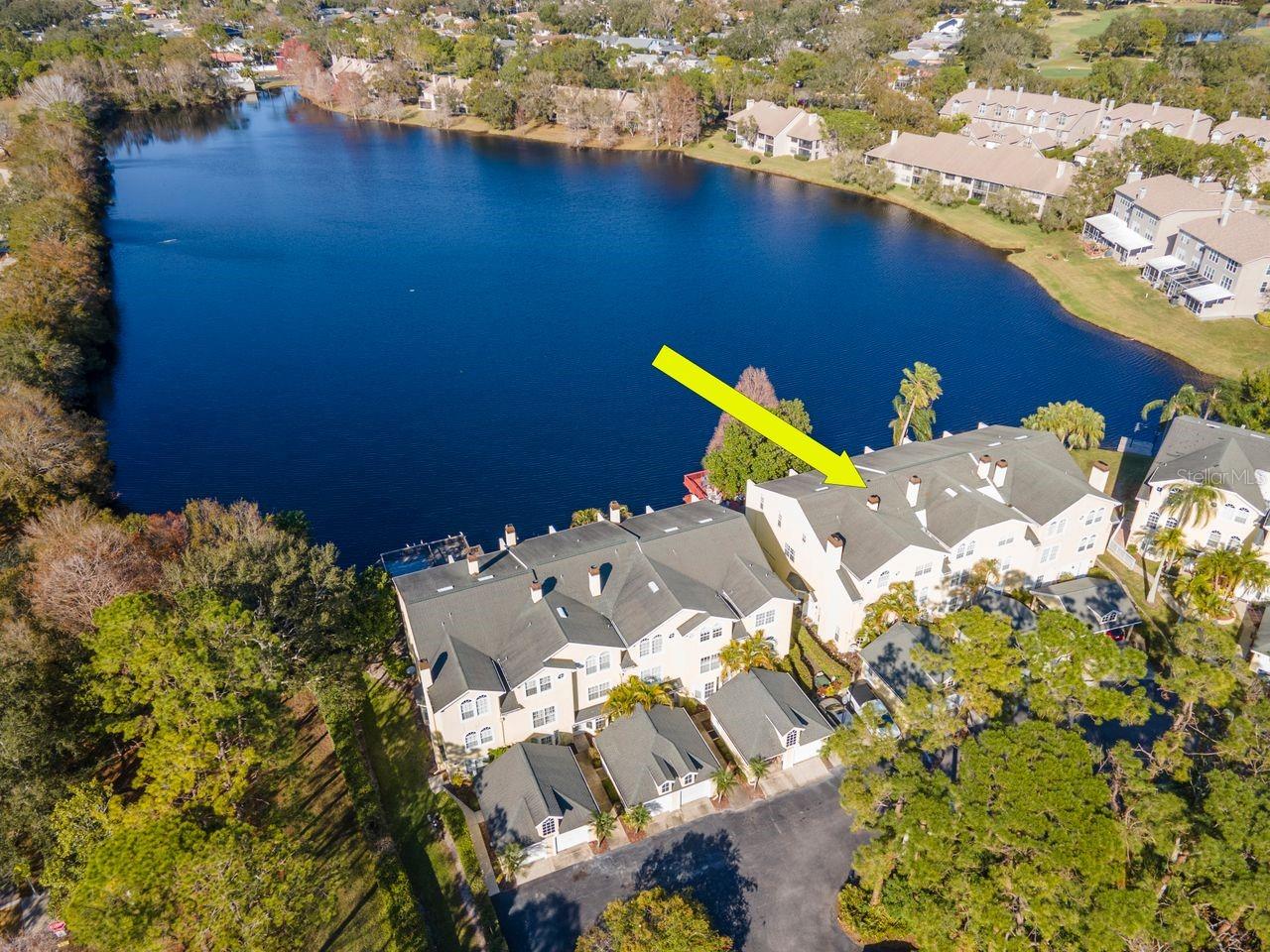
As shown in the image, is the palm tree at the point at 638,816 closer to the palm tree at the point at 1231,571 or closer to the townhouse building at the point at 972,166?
the palm tree at the point at 1231,571

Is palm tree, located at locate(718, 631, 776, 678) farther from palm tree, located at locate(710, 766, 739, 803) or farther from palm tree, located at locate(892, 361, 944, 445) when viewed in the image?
palm tree, located at locate(892, 361, 944, 445)

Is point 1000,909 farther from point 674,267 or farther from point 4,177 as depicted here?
point 4,177

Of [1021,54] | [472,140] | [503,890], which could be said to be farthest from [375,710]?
[1021,54]

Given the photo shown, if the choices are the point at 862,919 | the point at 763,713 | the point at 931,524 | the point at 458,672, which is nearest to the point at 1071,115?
the point at 931,524

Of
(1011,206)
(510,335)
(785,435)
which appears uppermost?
(785,435)

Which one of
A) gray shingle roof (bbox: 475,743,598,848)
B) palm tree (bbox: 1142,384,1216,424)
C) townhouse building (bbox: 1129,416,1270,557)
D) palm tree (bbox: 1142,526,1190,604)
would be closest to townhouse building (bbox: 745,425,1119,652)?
palm tree (bbox: 1142,526,1190,604)

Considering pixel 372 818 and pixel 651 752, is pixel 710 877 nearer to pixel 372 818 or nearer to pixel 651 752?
pixel 651 752
